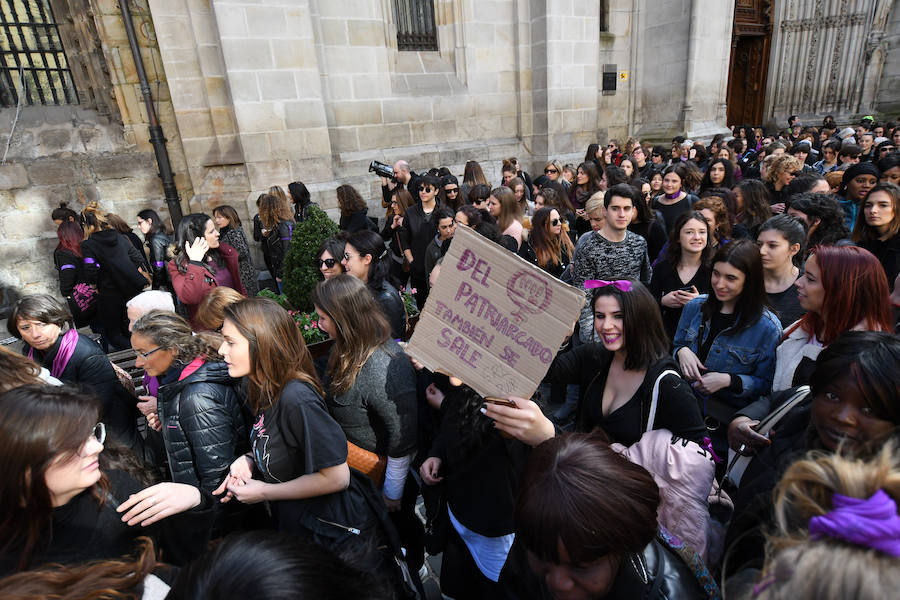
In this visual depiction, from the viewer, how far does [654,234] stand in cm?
450

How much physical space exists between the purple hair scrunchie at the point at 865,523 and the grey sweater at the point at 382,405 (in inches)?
64.7

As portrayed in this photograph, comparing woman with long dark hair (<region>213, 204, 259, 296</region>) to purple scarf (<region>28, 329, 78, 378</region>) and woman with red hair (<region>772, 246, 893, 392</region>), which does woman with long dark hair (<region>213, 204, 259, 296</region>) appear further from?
woman with red hair (<region>772, 246, 893, 392</region>)

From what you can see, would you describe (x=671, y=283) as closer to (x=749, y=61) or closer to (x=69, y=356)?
(x=69, y=356)

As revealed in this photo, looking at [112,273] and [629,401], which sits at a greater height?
[112,273]

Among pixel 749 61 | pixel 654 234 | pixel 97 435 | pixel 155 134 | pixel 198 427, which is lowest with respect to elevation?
pixel 198 427

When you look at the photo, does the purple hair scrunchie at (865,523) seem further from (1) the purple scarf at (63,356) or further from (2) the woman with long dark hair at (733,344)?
(1) the purple scarf at (63,356)

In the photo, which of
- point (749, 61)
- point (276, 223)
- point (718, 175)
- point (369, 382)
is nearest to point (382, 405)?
point (369, 382)

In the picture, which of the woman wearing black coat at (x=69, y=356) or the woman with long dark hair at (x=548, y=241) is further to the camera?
the woman with long dark hair at (x=548, y=241)

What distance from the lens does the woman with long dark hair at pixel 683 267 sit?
3305mm

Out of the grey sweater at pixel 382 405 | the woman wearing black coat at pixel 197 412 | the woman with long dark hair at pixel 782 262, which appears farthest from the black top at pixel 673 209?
the woman wearing black coat at pixel 197 412

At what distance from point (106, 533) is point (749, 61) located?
56.5 feet

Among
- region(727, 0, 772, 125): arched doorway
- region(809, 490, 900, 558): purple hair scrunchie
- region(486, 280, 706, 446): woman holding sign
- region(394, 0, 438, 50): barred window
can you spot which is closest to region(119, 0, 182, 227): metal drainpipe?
region(394, 0, 438, 50): barred window

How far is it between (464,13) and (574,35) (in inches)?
84.5

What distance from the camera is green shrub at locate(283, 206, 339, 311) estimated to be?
443 cm
